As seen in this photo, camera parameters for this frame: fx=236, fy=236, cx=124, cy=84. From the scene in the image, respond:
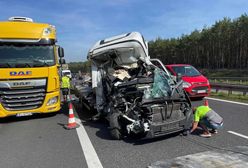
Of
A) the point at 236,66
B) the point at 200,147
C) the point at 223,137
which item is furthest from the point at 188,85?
the point at 236,66

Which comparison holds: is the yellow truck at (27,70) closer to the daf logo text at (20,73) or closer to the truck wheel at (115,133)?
the daf logo text at (20,73)

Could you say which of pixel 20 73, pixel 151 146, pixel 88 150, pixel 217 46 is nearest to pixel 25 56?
pixel 20 73

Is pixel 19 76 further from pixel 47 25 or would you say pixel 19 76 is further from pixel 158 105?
pixel 158 105

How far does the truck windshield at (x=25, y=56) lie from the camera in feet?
26.6

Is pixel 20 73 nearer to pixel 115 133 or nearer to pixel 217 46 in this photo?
pixel 115 133

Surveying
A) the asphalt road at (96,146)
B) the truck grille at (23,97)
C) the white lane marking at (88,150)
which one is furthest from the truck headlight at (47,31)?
the white lane marking at (88,150)

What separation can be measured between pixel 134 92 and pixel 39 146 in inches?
105

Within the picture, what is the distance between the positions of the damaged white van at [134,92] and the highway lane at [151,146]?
0.86 feet

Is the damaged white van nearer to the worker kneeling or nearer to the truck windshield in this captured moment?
the worker kneeling

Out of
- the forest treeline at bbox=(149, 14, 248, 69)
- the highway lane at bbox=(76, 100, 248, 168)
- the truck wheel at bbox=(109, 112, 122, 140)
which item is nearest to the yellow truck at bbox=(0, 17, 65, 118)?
the highway lane at bbox=(76, 100, 248, 168)

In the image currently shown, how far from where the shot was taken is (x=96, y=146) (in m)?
5.43

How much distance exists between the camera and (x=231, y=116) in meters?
7.81

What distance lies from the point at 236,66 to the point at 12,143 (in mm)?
58181

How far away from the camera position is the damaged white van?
549cm
